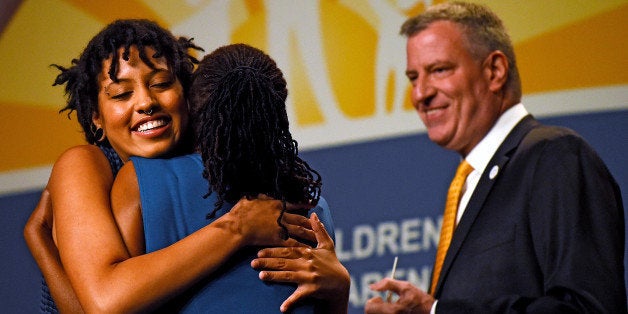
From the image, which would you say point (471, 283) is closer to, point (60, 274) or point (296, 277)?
point (296, 277)

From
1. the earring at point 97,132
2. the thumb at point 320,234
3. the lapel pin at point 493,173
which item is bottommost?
the lapel pin at point 493,173

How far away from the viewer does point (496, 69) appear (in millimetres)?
2734

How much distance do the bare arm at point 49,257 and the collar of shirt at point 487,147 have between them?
1.18 metres

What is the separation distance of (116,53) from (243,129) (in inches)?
14.3

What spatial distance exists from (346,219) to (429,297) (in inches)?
47.6

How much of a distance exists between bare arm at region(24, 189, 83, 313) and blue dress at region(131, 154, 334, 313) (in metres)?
0.30

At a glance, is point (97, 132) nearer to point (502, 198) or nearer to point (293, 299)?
point (293, 299)

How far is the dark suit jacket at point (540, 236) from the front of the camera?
207 centimetres

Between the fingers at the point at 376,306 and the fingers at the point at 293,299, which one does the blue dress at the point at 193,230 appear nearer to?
the fingers at the point at 293,299

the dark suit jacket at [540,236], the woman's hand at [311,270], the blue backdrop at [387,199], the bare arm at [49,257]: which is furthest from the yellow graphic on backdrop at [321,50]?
the woman's hand at [311,270]

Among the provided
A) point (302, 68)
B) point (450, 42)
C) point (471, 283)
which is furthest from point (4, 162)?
point (471, 283)

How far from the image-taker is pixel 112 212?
1.66m

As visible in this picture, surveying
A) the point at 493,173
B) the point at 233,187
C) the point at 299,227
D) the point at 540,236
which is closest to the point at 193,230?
the point at 233,187

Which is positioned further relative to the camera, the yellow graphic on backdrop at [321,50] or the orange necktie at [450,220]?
the yellow graphic on backdrop at [321,50]
